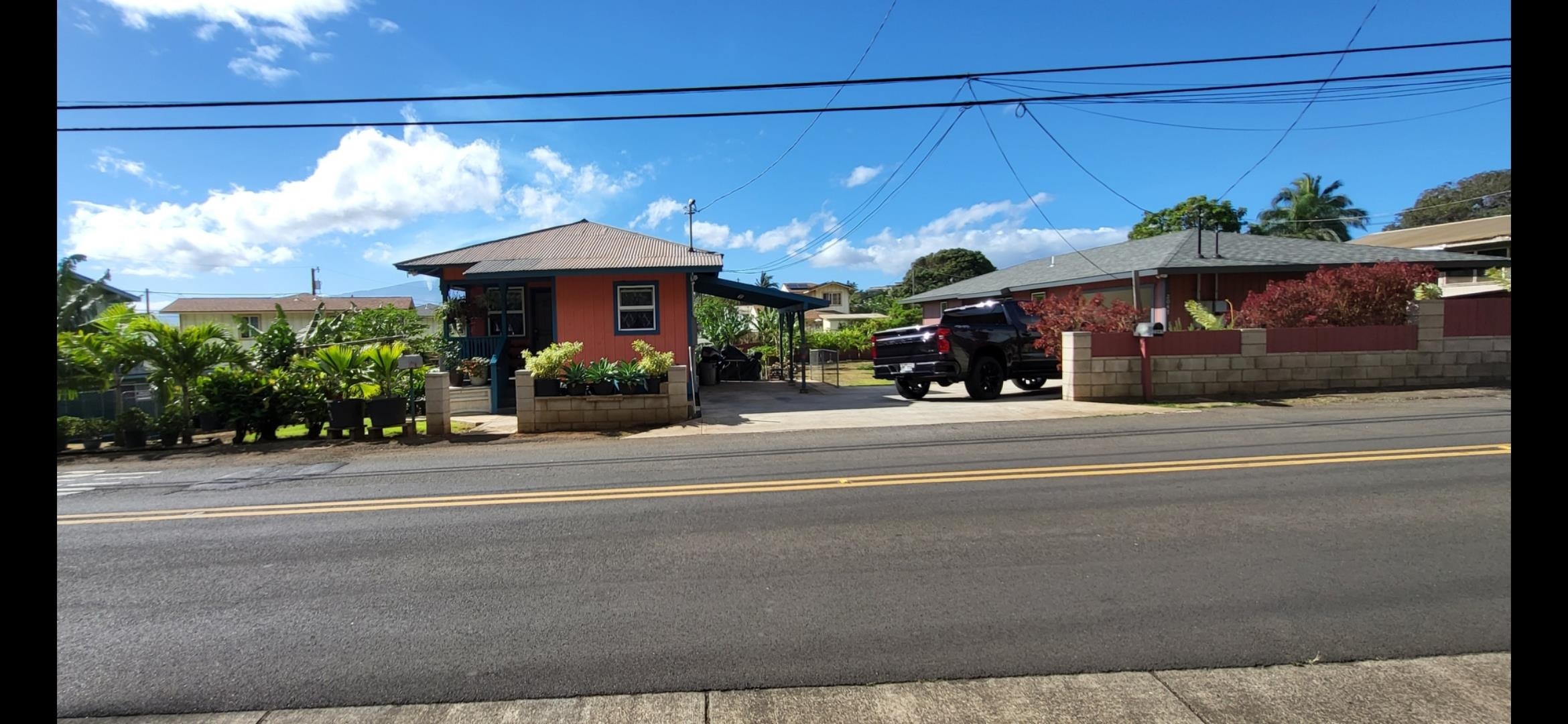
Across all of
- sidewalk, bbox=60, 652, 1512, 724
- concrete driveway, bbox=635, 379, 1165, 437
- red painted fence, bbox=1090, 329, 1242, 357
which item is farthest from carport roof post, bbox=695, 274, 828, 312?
sidewalk, bbox=60, 652, 1512, 724

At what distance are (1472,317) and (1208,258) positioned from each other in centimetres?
629

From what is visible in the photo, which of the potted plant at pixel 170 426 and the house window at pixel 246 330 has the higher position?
the house window at pixel 246 330

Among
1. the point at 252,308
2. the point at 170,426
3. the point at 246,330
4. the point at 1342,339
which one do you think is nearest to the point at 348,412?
the point at 170,426

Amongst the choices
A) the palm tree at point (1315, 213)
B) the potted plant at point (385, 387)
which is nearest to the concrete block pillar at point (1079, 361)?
the potted plant at point (385, 387)

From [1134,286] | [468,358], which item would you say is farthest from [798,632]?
[1134,286]

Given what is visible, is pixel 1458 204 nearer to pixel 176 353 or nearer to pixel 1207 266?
pixel 1207 266

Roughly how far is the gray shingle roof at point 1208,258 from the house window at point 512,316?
1651 centimetres

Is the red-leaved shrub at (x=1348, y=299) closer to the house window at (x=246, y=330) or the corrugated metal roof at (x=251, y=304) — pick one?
the house window at (x=246, y=330)

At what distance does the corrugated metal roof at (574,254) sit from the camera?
50.8 ft

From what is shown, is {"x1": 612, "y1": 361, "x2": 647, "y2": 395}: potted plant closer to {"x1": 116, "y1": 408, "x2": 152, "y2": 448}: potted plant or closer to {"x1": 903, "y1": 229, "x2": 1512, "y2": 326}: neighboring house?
{"x1": 116, "y1": 408, "x2": 152, "y2": 448}: potted plant

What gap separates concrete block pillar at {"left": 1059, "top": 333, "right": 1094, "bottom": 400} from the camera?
14.3m

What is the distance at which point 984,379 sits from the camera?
15.7 metres

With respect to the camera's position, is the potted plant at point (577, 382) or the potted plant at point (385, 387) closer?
the potted plant at point (385, 387)

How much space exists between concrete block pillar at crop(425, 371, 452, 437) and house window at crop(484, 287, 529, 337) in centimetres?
596
